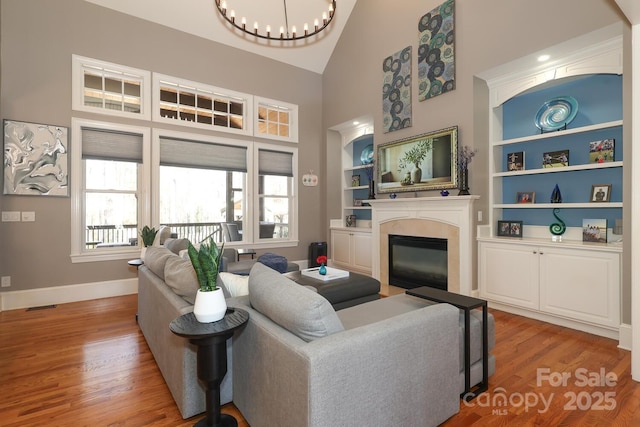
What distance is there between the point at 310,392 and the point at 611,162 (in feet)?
11.6

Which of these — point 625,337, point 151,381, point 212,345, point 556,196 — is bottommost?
point 151,381

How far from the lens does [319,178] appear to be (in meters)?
6.39

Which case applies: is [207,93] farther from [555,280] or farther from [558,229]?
[555,280]

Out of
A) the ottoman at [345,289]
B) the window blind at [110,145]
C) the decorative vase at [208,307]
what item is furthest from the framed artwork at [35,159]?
the decorative vase at [208,307]

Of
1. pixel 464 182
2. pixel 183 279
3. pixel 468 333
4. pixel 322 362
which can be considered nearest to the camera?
pixel 322 362

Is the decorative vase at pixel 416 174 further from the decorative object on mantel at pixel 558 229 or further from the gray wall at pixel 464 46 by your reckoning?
the decorative object on mantel at pixel 558 229

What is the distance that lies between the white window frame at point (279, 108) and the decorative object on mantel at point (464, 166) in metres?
3.21

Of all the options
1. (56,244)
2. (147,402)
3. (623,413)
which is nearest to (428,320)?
(623,413)

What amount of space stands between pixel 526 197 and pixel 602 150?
33.1 inches

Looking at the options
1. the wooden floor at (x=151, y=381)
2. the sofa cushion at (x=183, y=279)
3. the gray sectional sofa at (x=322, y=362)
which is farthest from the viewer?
the sofa cushion at (x=183, y=279)

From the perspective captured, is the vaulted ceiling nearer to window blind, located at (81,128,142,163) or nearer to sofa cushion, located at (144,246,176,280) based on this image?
window blind, located at (81,128,142,163)

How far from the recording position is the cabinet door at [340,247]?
5908mm

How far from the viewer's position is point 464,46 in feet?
12.9

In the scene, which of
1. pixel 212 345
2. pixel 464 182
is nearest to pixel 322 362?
pixel 212 345
